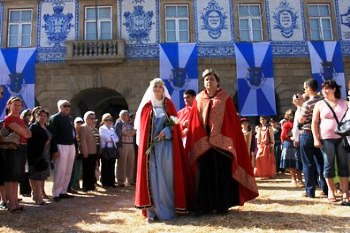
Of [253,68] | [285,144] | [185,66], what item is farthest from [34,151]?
[253,68]

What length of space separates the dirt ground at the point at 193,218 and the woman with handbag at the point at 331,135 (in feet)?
1.21

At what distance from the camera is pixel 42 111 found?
625cm

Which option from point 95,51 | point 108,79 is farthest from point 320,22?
point 95,51

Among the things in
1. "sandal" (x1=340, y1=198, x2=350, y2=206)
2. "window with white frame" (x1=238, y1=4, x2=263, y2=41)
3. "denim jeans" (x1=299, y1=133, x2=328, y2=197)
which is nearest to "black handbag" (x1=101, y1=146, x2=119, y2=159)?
"denim jeans" (x1=299, y1=133, x2=328, y2=197)

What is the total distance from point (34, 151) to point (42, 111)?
2.15 feet

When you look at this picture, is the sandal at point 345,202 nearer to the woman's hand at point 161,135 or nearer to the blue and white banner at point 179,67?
the woman's hand at point 161,135

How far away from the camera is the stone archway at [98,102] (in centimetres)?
1539

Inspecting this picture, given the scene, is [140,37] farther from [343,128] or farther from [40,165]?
[343,128]

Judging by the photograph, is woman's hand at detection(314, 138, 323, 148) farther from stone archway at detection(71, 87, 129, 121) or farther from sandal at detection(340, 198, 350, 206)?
stone archway at detection(71, 87, 129, 121)

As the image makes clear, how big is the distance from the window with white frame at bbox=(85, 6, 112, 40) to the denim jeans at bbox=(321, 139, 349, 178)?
37.3 ft

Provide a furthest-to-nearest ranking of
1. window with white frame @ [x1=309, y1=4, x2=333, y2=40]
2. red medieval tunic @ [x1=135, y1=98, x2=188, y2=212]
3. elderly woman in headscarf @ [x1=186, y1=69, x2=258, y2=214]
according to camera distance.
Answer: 1. window with white frame @ [x1=309, y1=4, x2=333, y2=40]
2. elderly woman in headscarf @ [x1=186, y1=69, x2=258, y2=214]
3. red medieval tunic @ [x1=135, y1=98, x2=188, y2=212]

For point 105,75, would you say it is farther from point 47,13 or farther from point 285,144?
point 285,144

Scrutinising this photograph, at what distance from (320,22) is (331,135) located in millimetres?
11902

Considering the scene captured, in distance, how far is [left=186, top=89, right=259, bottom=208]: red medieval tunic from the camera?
4.71 m
